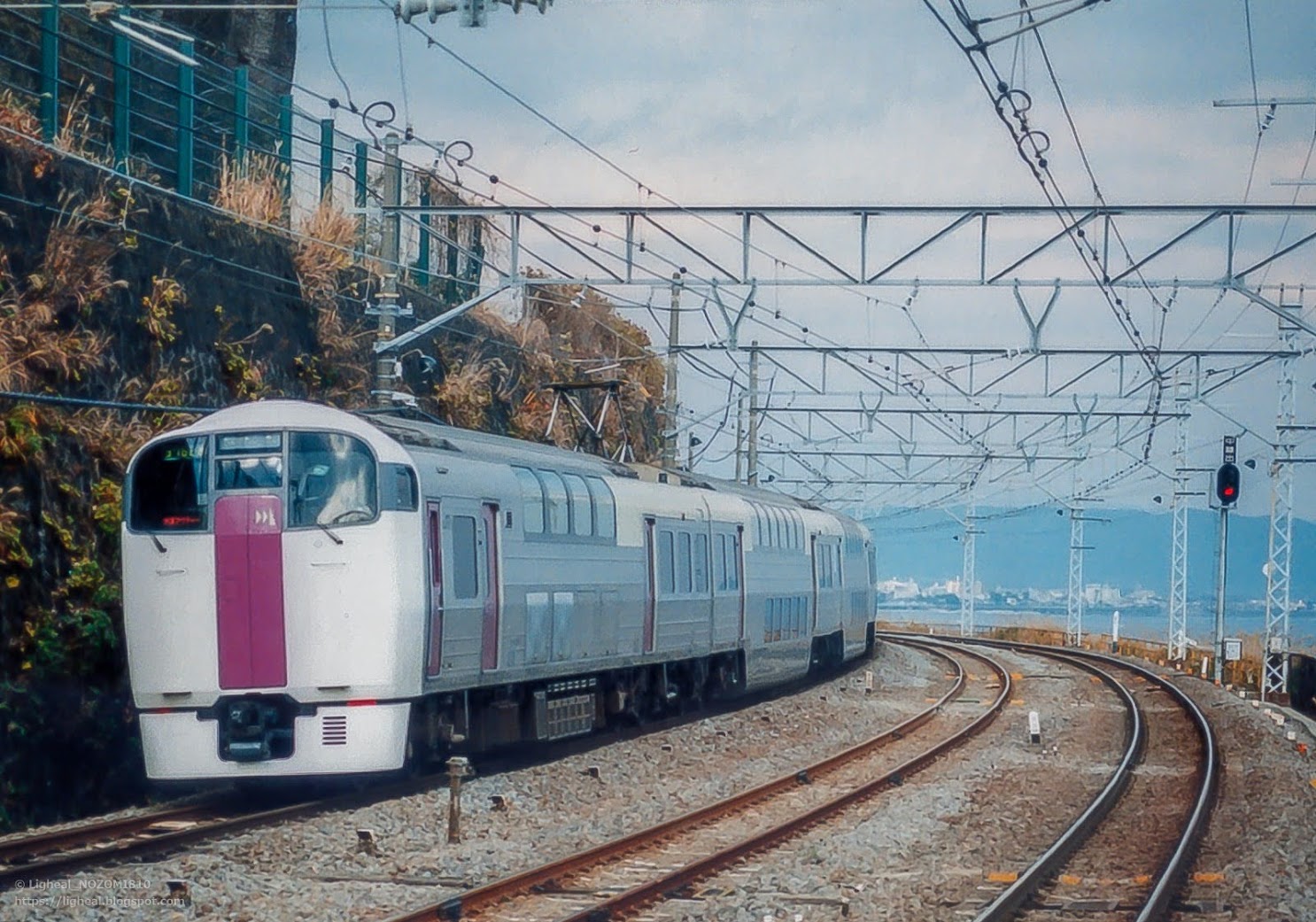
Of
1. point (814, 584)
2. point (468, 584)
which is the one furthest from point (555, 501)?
point (814, 584)

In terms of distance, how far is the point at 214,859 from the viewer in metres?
12.2

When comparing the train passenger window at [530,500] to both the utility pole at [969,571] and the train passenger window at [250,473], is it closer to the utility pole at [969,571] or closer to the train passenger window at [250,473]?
the train passenger window at [250,473]

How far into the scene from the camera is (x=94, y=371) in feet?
58.7

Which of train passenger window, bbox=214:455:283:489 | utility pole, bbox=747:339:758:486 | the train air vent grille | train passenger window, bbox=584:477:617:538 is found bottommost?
the train air vent grille

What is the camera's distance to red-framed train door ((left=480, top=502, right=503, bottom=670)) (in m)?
17.0

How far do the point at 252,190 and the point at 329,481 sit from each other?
9.80m

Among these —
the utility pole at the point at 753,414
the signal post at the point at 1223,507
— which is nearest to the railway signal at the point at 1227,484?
the signal post at the point at 1223,507

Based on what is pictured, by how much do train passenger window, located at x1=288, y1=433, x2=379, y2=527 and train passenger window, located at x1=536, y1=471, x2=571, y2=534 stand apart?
3.86m

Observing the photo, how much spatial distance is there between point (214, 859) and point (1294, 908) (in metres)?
7.20

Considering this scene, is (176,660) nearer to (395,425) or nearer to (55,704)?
(55,704)

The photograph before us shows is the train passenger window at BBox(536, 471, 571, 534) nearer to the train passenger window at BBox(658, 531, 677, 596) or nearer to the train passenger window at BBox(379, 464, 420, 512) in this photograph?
the train passenger window at BBox(658, 531, 677, 596)

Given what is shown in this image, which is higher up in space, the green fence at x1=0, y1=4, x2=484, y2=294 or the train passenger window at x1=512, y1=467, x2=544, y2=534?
the green fence at x1=0, y1=4, x2=484, y2=294

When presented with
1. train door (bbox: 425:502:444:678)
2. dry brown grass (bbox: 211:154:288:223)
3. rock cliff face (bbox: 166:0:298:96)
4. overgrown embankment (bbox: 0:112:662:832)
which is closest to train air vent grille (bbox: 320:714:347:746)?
train door (bbox: 425:502:444:678)

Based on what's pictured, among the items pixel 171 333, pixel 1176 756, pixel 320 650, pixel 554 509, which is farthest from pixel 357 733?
pixel 1176 756
